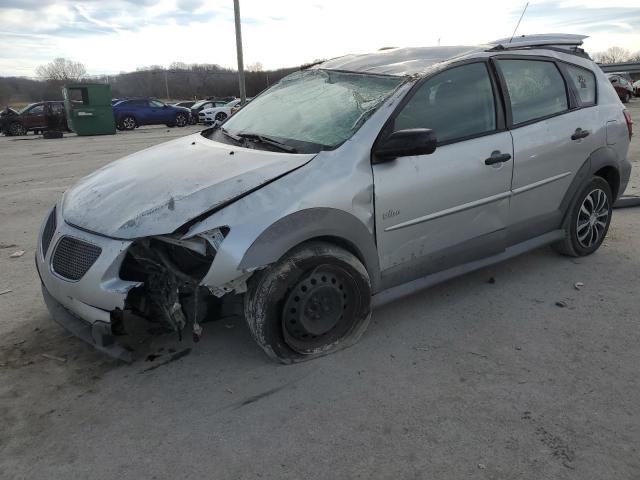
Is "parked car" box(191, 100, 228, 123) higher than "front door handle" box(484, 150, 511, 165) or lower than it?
higher

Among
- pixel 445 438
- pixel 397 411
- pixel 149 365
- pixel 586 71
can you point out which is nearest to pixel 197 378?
pixel 149 365

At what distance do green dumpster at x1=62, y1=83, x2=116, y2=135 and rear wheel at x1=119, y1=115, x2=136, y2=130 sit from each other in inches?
84.1

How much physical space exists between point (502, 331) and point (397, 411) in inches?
45.1

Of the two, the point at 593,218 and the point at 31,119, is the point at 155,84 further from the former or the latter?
the point at 593,218

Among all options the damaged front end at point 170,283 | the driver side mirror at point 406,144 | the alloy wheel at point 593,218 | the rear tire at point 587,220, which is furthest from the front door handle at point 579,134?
the damaged front end at point 170,283

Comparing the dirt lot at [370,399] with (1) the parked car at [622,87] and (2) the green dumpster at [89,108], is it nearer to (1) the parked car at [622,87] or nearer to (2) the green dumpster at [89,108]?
(2) the green dumpster at [89,108]

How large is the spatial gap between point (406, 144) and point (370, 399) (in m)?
1.42

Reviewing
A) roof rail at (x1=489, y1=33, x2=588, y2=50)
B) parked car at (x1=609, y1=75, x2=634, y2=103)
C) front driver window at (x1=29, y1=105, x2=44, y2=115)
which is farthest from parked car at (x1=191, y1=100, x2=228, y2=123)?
roof rail at (x1=489, y1=33, x2=588, y2=50)

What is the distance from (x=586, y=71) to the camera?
4.45m

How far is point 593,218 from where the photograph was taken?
4547mm

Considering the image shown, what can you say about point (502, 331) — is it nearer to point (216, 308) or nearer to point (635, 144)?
point (216, 308)

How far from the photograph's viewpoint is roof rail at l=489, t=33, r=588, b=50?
3.99m

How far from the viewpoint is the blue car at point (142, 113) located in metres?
25.0

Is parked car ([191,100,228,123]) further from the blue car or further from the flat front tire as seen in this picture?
the blue car
